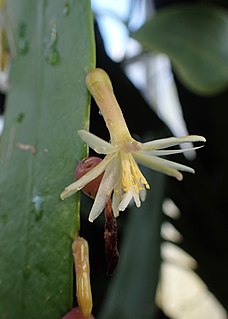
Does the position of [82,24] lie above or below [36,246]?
above

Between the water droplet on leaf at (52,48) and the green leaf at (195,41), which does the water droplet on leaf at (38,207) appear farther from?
the green leaf at (195,41)

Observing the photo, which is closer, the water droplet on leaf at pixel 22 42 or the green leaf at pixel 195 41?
the water droplet on leaf at pixel 22 42

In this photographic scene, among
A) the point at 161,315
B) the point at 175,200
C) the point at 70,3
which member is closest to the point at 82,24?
the point at 70,3

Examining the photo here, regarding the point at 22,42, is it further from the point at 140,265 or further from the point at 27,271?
the point at 140,265

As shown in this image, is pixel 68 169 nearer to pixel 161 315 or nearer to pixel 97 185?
pixel 97 185

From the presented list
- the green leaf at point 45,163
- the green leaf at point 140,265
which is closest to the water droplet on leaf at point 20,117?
the green leaf at point 45,163

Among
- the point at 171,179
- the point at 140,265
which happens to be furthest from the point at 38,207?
the point at 171,179
